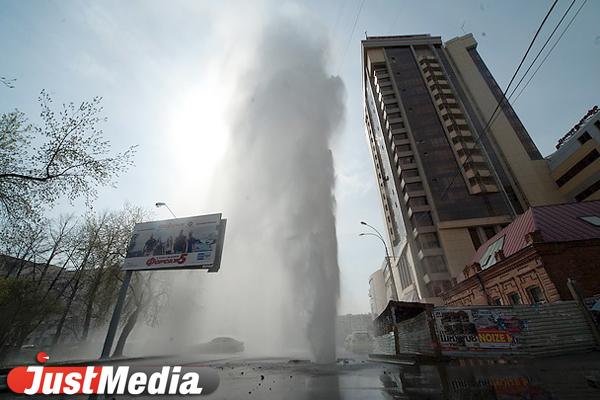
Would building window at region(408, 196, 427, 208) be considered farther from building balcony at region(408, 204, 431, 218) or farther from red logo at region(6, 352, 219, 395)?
red logo at region(6, 352, 219, 395)

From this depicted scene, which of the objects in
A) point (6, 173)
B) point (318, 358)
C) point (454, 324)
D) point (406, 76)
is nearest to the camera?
point (454, 324)

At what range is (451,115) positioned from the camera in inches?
1945

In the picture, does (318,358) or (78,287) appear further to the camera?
(78,287)

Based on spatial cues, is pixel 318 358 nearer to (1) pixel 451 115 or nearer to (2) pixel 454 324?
(2) pixel 454 324

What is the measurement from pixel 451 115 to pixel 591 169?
21.6 meters

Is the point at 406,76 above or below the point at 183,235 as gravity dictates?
above

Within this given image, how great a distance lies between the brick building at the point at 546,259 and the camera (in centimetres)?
1295

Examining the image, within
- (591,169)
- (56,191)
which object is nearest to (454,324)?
(56,191)

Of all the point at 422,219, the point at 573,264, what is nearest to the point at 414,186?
the point at 422,219

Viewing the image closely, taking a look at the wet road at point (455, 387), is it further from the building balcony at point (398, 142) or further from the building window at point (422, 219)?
the building balcony at point (398, 142)

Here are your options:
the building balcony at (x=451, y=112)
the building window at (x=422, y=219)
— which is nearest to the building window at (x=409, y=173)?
the building window at (x=422, y=219)

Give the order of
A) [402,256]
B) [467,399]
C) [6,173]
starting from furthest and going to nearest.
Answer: [402,256] → [6,173] → [467,399]

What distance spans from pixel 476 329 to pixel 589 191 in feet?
139

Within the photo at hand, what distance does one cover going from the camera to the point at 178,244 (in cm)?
1694
